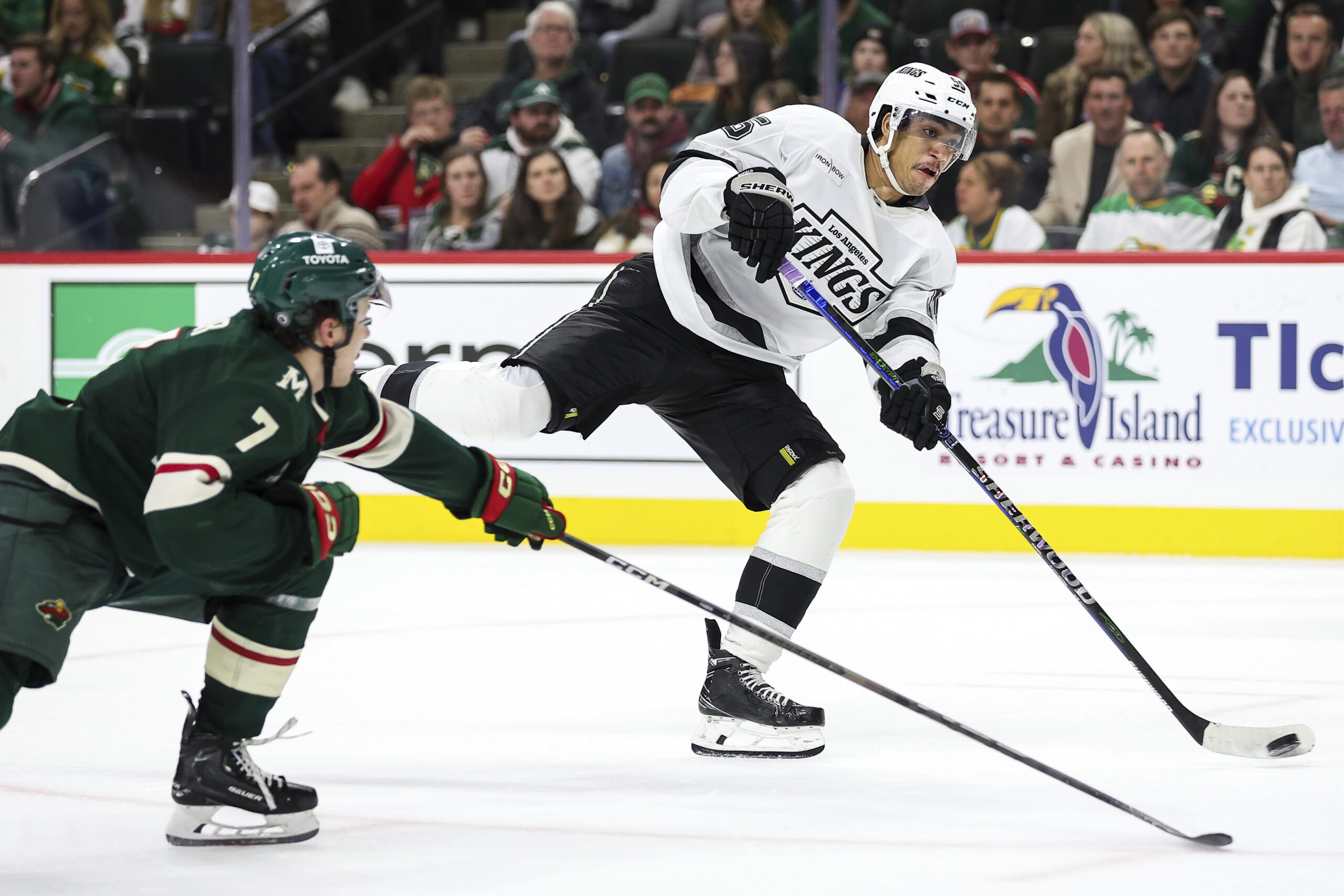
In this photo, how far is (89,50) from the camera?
707 cm

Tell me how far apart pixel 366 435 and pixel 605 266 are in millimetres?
3666

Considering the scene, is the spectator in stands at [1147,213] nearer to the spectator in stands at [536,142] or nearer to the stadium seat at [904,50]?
the stadium seat at [904,50]

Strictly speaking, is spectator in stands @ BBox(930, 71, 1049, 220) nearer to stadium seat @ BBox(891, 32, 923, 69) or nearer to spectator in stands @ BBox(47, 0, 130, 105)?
stadium seat @ BBox(891, 32, 923, 69)

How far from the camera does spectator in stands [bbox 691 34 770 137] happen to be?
6.23 meters

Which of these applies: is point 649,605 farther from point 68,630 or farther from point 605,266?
point 68,630

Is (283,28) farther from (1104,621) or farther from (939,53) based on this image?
(1104,621)

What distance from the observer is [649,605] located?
447cm

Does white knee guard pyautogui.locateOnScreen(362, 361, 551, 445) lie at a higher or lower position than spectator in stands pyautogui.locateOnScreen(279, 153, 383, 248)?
higher

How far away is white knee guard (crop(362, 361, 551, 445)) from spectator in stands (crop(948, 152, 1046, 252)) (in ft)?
10.1

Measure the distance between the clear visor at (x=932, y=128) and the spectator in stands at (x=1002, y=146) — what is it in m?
2.81

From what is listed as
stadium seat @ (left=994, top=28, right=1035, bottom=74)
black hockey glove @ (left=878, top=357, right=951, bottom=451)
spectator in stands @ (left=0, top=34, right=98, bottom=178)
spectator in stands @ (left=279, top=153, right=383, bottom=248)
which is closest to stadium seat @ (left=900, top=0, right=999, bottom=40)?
stadium seat @ (left=994, top=28, right=1035, bottom=74)

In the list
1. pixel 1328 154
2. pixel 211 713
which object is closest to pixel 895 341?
pixel 211 713

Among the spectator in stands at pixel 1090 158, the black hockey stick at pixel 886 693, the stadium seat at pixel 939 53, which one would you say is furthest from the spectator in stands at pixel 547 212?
the black hockey stick at pixel 886 693

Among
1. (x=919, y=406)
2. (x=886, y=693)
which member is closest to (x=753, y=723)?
(x=886, y=693)
